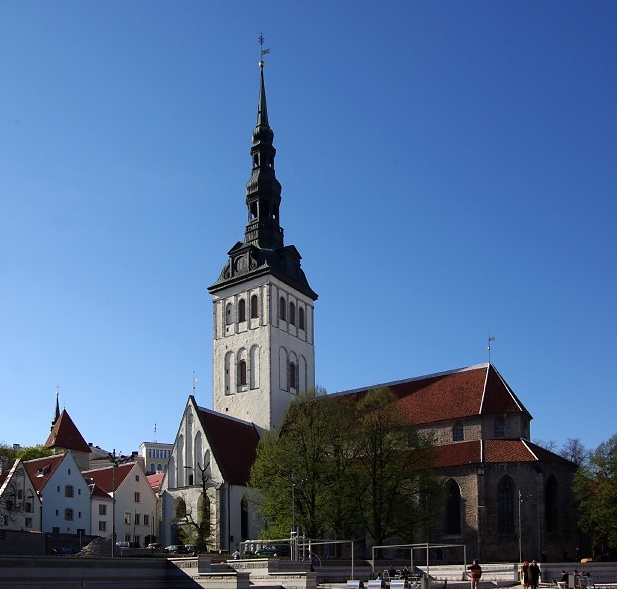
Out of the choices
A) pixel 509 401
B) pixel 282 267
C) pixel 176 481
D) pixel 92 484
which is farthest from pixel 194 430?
pixel 509 401

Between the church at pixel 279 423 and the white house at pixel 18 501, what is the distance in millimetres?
8889

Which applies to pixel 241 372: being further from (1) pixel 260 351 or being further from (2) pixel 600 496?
(2) pixel 600 496

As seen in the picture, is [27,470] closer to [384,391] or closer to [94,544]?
[94,544]

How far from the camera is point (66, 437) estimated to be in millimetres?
82250

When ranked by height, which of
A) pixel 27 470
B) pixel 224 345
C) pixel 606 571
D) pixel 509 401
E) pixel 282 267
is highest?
pixel 282 267

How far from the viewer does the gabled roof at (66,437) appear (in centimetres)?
8119

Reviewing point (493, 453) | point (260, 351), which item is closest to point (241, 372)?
point (260, 351)

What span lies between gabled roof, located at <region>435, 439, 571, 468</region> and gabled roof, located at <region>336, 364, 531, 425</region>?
6.78 feet

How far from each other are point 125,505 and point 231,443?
32.1 ft

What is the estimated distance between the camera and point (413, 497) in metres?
52.6

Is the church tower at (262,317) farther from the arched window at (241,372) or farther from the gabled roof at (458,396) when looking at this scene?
the gabled roof at (458,396)

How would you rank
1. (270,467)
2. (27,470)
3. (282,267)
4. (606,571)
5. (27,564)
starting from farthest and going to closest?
1. (282,267)
2. (27,470)
3. (270,467)
4. (606,571)
5. (27,564)

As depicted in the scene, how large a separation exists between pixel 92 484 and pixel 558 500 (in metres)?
33.4

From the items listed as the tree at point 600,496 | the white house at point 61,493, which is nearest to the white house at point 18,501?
the white house at point 61,493
